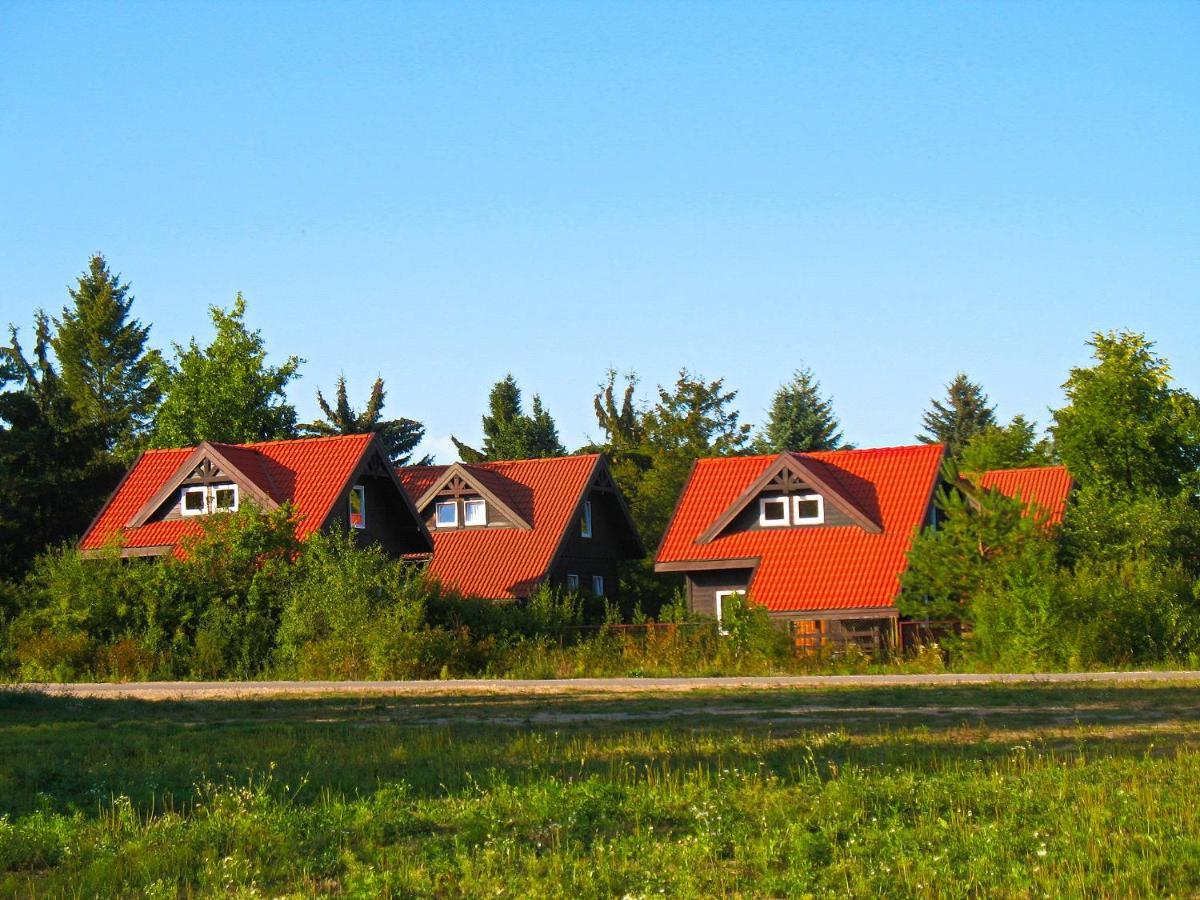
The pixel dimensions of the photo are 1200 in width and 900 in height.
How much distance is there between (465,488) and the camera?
52688mm

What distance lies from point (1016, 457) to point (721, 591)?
26.8 m

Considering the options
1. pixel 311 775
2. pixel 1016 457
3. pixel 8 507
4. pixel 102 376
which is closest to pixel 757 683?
pixel 311 775

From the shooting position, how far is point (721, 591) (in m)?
45.9

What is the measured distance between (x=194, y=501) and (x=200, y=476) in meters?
0.99

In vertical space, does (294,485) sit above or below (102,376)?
below

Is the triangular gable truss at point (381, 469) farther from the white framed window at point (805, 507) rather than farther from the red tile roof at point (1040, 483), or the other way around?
the red tile roof at point (1040, 483)

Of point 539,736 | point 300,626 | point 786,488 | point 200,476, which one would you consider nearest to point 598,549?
point 786,488

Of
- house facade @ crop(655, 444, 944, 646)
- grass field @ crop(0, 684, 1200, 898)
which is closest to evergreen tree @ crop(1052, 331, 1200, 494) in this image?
house facade @ crop(655, 444, 944, 646)

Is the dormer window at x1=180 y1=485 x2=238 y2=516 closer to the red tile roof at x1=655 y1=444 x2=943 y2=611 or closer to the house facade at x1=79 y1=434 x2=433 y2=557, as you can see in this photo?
the house facade at x1=79 y1=434 x2=433 y2=557

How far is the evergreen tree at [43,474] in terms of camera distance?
4947 cm

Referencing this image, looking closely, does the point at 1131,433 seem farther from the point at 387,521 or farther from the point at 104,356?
the point at 104,356

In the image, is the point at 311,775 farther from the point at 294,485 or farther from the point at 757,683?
the point at 294,485

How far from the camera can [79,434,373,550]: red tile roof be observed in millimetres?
44312

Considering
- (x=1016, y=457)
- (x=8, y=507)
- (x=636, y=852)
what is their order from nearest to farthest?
(x=636, y=852) → (x=8, y=507) → (x=1016, y=457)
